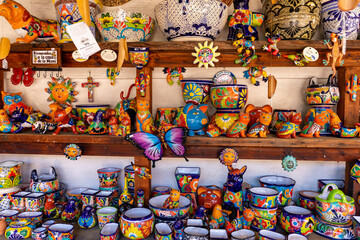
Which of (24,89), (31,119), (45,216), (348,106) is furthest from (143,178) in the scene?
(348,106)

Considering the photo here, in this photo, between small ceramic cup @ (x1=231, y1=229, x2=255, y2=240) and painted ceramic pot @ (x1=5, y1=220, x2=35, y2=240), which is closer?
small ceramic cup @ (x1=231, y1=229, x2=255, y2=240)

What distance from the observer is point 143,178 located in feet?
4.80

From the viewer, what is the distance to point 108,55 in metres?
1.38

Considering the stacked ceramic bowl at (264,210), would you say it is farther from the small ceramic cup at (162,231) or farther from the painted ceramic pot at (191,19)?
the painted ceramic pot at (191,19)

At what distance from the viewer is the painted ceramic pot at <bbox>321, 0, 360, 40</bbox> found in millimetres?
1295

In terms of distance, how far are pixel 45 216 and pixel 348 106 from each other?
1.79 meters

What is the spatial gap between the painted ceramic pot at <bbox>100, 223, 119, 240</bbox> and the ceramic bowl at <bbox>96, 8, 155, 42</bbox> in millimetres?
957

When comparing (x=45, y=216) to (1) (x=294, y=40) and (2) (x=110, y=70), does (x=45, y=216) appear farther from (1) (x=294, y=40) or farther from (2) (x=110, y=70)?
(1) (x=294, y=40)

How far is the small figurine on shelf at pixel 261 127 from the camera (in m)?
1.32

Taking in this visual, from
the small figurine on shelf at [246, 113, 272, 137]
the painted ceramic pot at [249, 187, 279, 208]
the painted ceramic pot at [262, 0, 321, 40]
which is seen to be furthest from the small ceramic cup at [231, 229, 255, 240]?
the painted ceramic pot at [262, 0, 321, 40]

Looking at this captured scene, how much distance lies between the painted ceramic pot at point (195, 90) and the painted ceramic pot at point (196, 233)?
65cm

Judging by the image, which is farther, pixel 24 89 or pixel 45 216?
pixel 24 89

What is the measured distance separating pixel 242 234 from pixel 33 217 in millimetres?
1089

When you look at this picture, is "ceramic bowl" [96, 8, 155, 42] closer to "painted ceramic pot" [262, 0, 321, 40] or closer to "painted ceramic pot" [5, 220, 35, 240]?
"painted ceramic pot" [262, 0, 321, 40]
